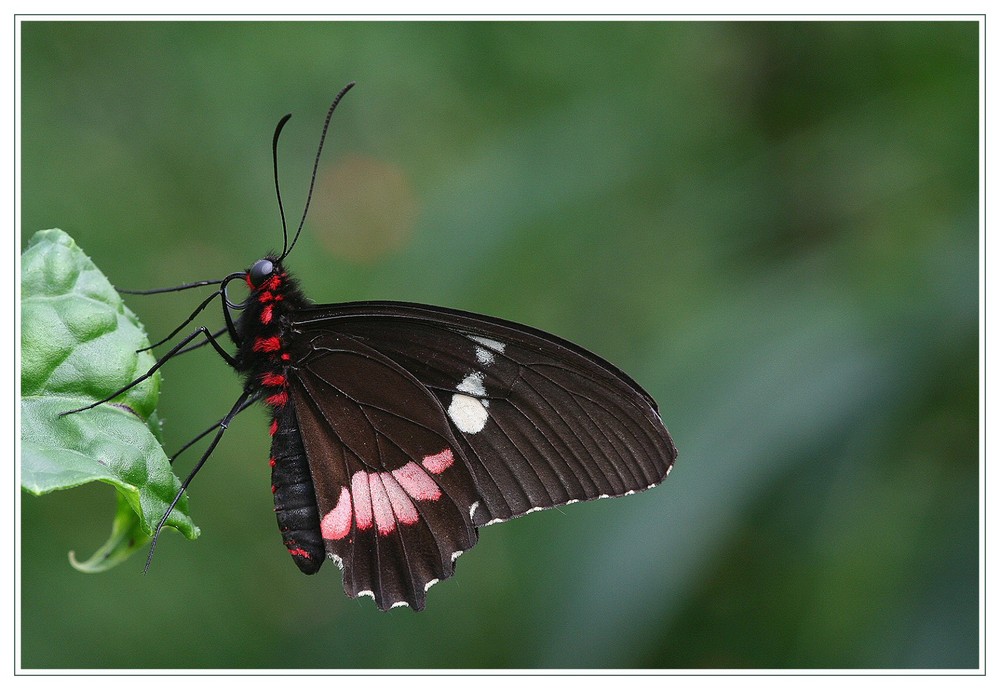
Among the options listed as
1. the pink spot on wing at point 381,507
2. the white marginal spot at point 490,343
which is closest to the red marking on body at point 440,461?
the pink spot on wing at point 381,507

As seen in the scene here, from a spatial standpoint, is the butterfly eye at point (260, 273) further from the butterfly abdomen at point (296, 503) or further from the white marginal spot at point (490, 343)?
the white marginal spot at point (490, 343)

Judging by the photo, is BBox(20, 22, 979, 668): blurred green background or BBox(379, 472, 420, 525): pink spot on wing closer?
BBox(379, 472, 420, 525): pink spot on wing

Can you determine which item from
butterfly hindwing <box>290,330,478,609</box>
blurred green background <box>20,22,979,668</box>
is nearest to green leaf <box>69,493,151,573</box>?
butterfly hindwing <box>290,330,478,609</box>

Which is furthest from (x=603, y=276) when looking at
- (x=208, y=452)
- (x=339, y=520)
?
(x=208, y=452)

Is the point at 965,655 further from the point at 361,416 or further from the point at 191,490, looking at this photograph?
the point at 191,490

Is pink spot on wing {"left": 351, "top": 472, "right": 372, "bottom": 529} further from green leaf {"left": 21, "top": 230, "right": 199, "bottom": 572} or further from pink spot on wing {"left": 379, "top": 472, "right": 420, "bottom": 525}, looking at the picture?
green leaf {"left": 21, "top": 230, "right": 199, "bottom": 572}
